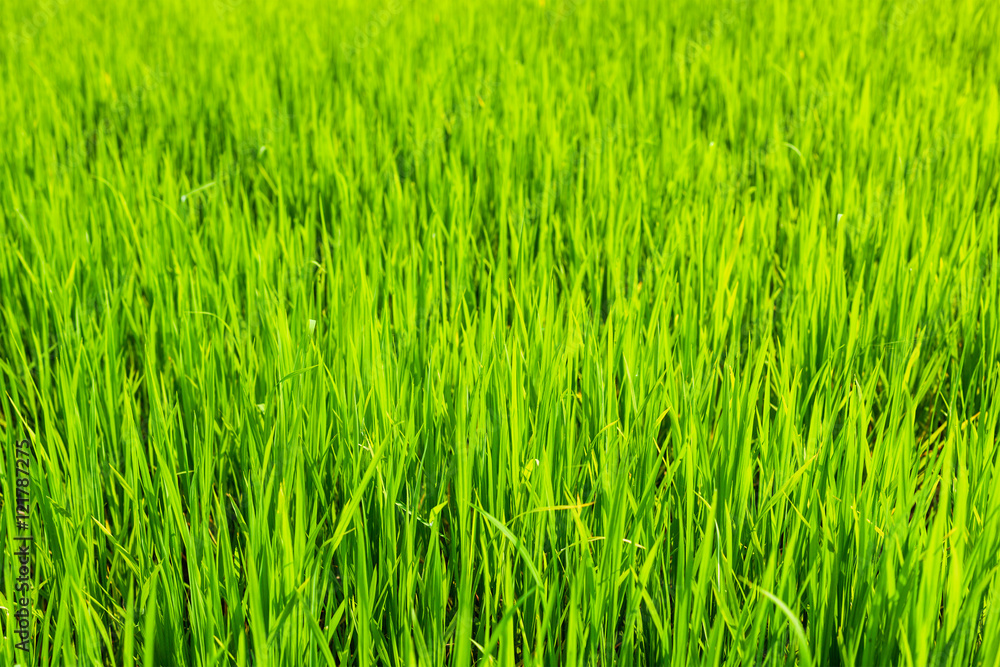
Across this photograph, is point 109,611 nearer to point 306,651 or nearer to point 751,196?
point 306,651

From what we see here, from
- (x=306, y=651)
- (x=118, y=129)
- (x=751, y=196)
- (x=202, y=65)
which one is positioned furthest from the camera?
(x=202, y=65)

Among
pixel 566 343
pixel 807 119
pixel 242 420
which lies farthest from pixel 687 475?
pixel 807 119

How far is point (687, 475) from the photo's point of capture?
2.71 feet

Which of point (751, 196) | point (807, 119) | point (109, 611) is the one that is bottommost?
point (109, 611)

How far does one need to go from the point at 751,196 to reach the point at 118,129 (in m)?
1.83

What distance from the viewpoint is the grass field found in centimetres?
76

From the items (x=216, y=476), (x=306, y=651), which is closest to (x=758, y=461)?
→ (x=306, y=651)

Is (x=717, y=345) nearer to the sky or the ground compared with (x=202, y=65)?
nearer to the ground

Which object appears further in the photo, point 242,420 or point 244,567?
Result: point 242,420

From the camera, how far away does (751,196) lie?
193 centimetres

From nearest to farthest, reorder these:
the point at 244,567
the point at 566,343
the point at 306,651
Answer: the point at 306,651, the point at 244,567, the point at 566,343

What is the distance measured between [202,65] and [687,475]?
2.59m

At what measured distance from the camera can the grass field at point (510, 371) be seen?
763mm

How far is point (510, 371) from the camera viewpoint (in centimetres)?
99
